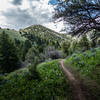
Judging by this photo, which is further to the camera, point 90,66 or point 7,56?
point 7,56

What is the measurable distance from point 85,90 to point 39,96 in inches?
128

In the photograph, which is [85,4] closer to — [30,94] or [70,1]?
[70,1]

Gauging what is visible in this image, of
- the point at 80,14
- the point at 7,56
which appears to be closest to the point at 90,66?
the point at 80,14

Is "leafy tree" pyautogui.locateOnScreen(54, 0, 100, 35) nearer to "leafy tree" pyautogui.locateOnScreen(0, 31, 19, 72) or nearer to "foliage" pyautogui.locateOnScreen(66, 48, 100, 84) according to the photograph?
"foliage" pyautogui.locateOnScreen(66, 48, 100, 84)

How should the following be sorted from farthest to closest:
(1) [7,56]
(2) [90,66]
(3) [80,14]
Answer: (1) [7,56] < (2) [90,66] < (3) [80,14]

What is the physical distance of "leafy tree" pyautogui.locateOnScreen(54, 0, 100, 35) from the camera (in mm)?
4867

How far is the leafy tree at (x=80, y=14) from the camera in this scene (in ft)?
16.0

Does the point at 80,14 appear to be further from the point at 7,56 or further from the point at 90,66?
the point at 7,56

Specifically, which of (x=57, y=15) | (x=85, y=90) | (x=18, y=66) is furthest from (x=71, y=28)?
(x=18, y=66)

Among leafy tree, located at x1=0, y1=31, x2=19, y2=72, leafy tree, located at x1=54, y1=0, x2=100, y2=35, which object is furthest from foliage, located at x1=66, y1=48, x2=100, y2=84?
leafy tree, located at x1=0, y1=31, x2=19, y2=72

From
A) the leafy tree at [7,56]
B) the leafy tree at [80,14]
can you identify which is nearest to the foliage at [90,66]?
the leafy tree at [80,14]

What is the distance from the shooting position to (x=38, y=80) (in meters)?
7.07

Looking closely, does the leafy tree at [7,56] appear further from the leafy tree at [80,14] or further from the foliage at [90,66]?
the leafy tree at [80,14]

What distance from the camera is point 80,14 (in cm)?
500
